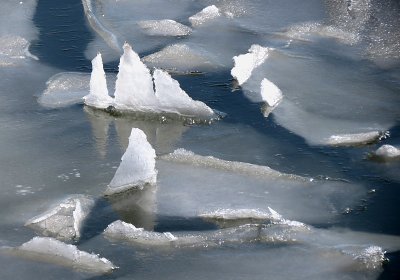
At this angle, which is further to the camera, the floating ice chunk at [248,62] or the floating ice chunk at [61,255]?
the floating ice chunk at [248,62]

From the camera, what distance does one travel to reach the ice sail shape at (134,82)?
4094 millimetres

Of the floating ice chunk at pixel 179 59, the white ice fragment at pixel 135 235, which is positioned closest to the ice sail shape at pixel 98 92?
the floating ice chunk at pixel 179 59

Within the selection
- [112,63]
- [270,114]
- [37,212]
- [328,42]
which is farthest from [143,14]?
[37,212]

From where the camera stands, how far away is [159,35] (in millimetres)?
5359

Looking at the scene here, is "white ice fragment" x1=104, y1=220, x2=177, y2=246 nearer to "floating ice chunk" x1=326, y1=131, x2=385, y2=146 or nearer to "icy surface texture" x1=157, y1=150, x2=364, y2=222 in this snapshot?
"icy surface texture" x1=157, y1=150, x2=364, y2=222

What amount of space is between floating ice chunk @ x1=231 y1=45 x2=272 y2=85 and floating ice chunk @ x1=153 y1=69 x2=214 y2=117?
0.47 meters

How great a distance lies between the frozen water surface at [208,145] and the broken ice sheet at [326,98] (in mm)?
13

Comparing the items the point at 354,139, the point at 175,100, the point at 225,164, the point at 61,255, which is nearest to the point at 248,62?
the point at 175,100

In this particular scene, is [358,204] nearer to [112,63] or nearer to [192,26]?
[112,63]

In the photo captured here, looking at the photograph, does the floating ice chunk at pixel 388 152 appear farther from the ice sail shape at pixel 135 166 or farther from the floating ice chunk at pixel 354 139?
the ice sail shape at pixel 135 166

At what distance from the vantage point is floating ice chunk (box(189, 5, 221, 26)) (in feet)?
18.2

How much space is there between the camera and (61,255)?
10.0 feet

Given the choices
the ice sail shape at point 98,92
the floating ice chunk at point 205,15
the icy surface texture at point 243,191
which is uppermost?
the floating ice chunk at point 205,15

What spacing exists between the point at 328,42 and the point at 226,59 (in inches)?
27.3
